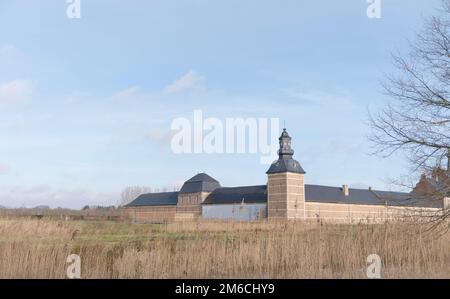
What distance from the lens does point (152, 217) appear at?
82.4m

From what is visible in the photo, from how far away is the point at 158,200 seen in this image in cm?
8400

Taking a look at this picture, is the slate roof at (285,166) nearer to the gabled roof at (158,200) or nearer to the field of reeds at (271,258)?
the gabled roof at (158,200)

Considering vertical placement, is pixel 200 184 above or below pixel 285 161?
below

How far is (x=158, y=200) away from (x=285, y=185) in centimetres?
2883

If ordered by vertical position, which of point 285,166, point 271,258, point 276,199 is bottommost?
point 271,258

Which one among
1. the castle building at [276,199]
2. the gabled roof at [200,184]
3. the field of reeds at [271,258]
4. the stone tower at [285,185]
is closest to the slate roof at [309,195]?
the castle building at [276,199]

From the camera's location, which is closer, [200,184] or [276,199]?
[276,199]

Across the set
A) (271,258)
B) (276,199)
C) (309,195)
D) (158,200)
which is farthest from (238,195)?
(271,258)

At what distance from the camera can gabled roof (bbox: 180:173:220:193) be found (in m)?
76.9

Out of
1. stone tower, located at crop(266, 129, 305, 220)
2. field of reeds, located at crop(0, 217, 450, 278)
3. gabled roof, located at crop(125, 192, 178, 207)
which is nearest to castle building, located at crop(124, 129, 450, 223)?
stone tower, located at crop(266, 129, 305, 220)

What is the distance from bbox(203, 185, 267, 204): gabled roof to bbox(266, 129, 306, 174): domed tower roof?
14.7ft

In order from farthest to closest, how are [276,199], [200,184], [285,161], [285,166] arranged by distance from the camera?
1. [200,184]
2. [285,161]
3. [285,166]
4. [276,199]

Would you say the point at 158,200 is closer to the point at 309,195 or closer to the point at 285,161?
the point at 285,161
